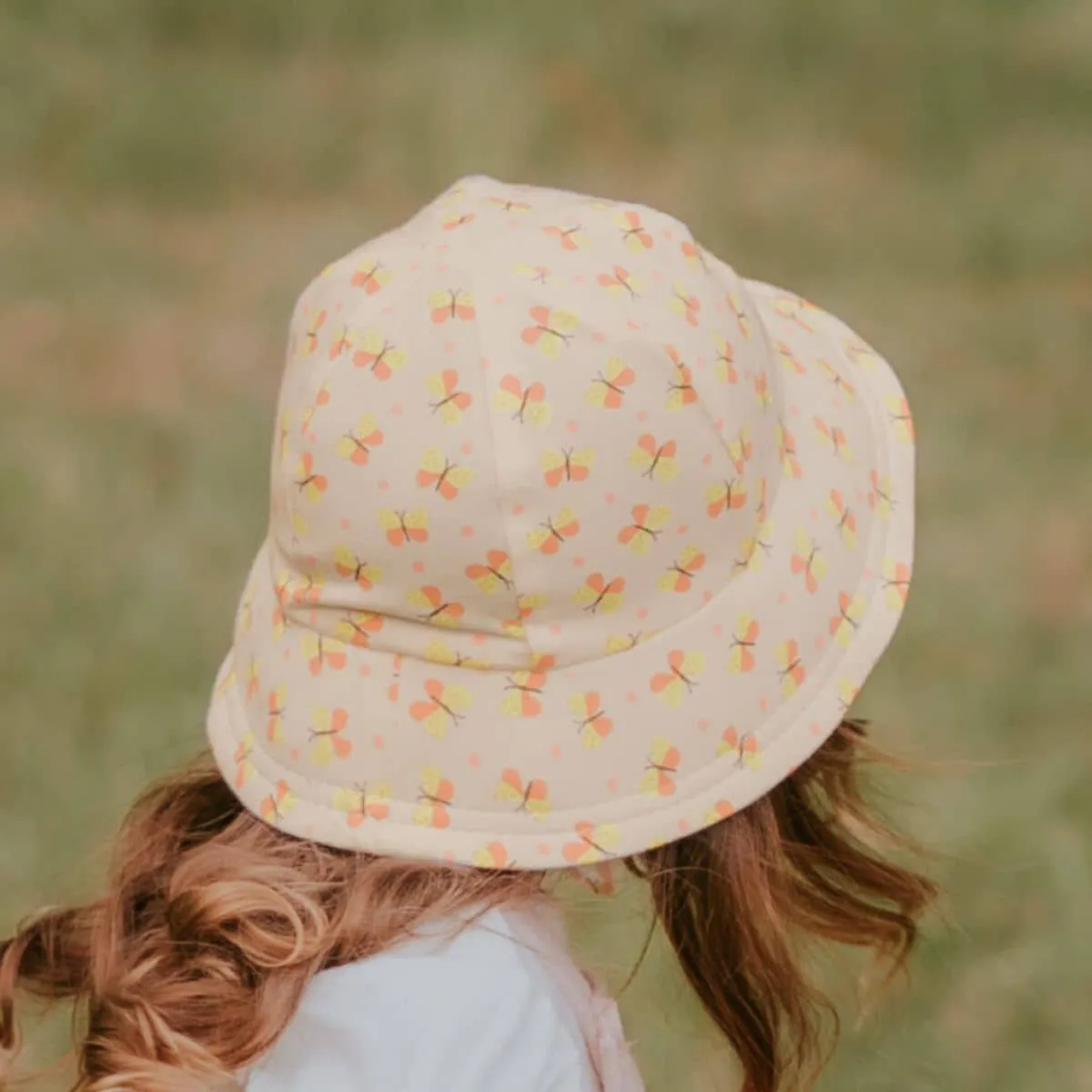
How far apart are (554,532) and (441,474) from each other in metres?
0.05

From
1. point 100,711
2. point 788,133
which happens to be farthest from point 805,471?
point 788,133

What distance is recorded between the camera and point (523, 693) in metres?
0.63

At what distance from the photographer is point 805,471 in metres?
0.70

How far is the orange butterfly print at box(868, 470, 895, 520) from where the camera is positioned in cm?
73

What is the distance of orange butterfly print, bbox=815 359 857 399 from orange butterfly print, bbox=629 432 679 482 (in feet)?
0.56

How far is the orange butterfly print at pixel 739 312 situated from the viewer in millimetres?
668

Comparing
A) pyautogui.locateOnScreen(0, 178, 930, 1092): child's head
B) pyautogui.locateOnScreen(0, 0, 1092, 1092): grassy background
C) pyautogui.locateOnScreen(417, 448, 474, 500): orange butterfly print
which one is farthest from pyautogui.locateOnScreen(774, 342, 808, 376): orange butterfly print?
pyautogui.locateOnScreen(0, 0, 1092, 1092): grassy background

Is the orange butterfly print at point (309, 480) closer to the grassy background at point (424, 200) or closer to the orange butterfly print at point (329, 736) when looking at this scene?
the orange butterfly print at point (329, 736)

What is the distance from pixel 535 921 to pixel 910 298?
1067 millimetres

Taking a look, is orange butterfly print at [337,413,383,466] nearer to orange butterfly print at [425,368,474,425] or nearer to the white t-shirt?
orange butterfly print at [425,368,474,425]

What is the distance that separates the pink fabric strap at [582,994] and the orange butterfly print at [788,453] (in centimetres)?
24

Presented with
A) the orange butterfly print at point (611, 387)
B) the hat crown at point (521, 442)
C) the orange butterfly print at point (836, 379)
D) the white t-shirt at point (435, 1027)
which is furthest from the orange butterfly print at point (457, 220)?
the white t-shirt at point (435, 1027)

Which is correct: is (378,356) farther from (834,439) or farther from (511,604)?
(834,439)

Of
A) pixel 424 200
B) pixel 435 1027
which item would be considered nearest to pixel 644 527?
pixel 435 1027
